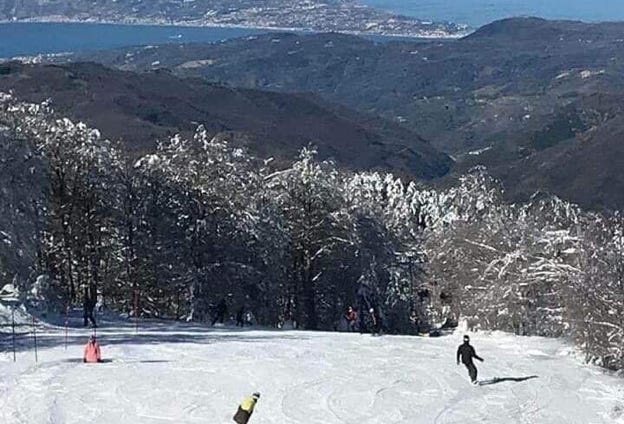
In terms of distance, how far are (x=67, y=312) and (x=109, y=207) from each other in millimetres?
9449

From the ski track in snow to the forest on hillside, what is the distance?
6603mm

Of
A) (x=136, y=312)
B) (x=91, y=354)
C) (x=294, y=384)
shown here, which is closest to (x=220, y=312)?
(x=136, y=312)

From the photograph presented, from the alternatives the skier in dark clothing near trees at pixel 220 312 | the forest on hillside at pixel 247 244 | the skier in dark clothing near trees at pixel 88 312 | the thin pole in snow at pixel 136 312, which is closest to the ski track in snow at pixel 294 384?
the skier in dark clothing near trees at pixel 88 312

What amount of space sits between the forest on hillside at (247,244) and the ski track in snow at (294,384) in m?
6.60

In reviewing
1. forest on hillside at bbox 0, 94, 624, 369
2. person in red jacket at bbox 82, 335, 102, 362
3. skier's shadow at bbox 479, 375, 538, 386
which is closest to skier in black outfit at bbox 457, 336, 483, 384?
skier's shadow at bbox 479, 375, 538, 386

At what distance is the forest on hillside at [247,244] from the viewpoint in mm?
48906

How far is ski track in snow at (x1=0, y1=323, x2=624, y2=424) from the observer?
30.4m

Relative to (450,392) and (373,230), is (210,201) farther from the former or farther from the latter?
(450,392)

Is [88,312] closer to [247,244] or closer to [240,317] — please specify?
[240,317]

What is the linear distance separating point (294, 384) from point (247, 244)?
86.9ft

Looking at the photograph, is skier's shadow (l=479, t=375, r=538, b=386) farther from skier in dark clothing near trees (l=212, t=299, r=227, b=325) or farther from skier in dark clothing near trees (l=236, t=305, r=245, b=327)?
skier in dark clothing near trees (l=212, t=299, r=227, b=325)

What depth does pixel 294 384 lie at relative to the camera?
3428 cm

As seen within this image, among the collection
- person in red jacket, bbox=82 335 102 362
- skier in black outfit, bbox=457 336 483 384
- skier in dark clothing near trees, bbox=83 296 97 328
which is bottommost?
skier in black outfit, bbox=457 336 483 384

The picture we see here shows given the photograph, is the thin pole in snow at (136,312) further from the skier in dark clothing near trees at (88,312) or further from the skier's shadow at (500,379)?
the skier's shadow at (500,379)
